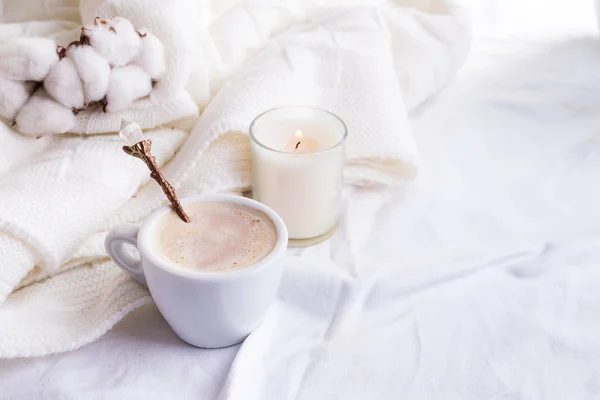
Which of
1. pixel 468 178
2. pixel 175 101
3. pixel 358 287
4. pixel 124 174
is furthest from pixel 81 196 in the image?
pixel 468 178

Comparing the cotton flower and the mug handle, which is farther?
the cotton flower

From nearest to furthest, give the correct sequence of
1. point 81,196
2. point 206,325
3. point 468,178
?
point 206,325 < point 81,196 < point 468,178

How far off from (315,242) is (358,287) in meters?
0.09

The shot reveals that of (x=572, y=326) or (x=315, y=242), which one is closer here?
(x=572, y=326)

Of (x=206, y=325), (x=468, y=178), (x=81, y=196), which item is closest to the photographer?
(x=206, y=325)

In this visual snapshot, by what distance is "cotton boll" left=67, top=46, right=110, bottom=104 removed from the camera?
28.6 inches

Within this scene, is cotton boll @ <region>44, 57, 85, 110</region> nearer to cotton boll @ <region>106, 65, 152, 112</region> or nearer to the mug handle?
cotton boll @ <region>106, 65, 152, 112</region>

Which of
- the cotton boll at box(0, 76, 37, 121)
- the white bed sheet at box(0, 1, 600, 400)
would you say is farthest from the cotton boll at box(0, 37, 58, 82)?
the white bed sheet at box(0, 1, 600, 400)

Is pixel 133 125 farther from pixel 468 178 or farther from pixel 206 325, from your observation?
pixel 468 178

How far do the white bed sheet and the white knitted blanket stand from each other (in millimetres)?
46

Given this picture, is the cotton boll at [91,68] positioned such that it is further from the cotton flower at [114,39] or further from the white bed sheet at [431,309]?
the white bed sheet at [431,309]

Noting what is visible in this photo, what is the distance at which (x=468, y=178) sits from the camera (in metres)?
0.86

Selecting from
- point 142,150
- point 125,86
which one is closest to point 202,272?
point 142,150

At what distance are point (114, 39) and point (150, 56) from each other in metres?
0.04
